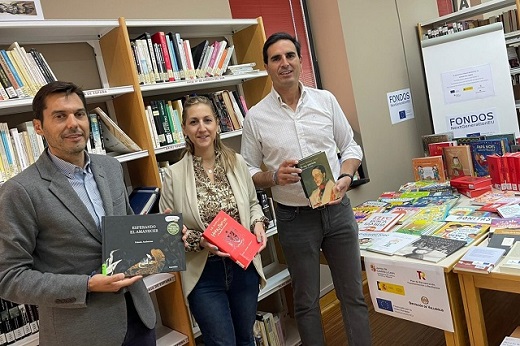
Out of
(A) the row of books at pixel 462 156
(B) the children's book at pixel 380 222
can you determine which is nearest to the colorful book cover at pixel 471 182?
(A) the row of books at pixel 462 156

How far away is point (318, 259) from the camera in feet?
7.00

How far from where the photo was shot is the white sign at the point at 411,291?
1.90 m

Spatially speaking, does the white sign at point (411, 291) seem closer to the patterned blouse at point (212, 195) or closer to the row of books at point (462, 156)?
the patterned blouse at point (212, 195)

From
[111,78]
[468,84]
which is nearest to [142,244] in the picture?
[111,78]

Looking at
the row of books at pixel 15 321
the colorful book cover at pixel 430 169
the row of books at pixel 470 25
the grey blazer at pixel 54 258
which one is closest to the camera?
the grey blazer at pixel 54 258

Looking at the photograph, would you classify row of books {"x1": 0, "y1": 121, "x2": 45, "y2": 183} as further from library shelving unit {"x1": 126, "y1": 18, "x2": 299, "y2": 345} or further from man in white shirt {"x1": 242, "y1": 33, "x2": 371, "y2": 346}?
man in white shirt {"x1": 242, "y1": 33, "x2": 371, "y2": 346}

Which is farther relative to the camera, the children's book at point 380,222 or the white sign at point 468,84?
the white sign at point 468,84

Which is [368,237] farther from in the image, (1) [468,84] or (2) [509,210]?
(1) [468,84]

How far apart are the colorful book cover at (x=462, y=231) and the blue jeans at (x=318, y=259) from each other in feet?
1.61

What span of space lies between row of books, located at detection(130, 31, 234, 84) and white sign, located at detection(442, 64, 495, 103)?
253 centimetres

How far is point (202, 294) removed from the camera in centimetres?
185

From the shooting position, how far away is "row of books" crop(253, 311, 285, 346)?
258 cm

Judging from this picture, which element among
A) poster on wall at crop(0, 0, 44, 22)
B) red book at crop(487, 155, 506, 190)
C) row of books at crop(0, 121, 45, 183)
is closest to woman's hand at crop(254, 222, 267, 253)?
row of books at crop(0, 121, 45, 183)

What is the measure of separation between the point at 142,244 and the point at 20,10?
4.36ft
